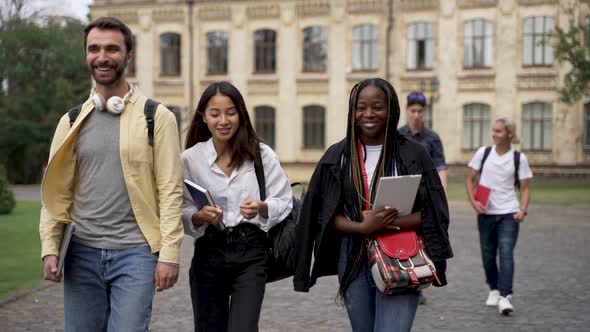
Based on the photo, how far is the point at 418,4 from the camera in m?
41.0

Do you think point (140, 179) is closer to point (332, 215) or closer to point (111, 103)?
point (111, 103)

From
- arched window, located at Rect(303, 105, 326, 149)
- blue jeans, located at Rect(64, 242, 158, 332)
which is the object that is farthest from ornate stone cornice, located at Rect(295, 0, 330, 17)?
blue jeans, located at Rect(64, 242, 158, 332)

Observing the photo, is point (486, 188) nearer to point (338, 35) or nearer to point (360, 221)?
point (360, 221)

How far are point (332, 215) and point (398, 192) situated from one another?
0.42 m

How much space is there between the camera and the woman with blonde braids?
4.52 metres

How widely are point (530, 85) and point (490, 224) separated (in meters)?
31.9

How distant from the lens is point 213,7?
1767 inches

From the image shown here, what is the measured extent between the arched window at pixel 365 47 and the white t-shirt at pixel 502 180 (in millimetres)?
33283

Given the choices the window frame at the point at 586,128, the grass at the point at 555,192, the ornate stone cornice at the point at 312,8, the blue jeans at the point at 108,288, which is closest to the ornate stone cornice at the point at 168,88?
the ornate stone cornice at the point at 312,8

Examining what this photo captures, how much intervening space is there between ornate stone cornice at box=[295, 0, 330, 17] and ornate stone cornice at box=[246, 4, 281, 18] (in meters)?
1.16

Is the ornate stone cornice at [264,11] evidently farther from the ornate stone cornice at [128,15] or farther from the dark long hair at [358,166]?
the dark long hair at [358,166]

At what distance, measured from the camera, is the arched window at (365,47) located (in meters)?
42.1

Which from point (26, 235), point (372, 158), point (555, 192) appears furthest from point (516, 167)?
point (555, 192)

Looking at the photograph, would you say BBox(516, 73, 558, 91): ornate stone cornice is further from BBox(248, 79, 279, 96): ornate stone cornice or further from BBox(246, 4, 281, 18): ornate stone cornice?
BBox(246, 4, 281, 18): ornate stone cornice
